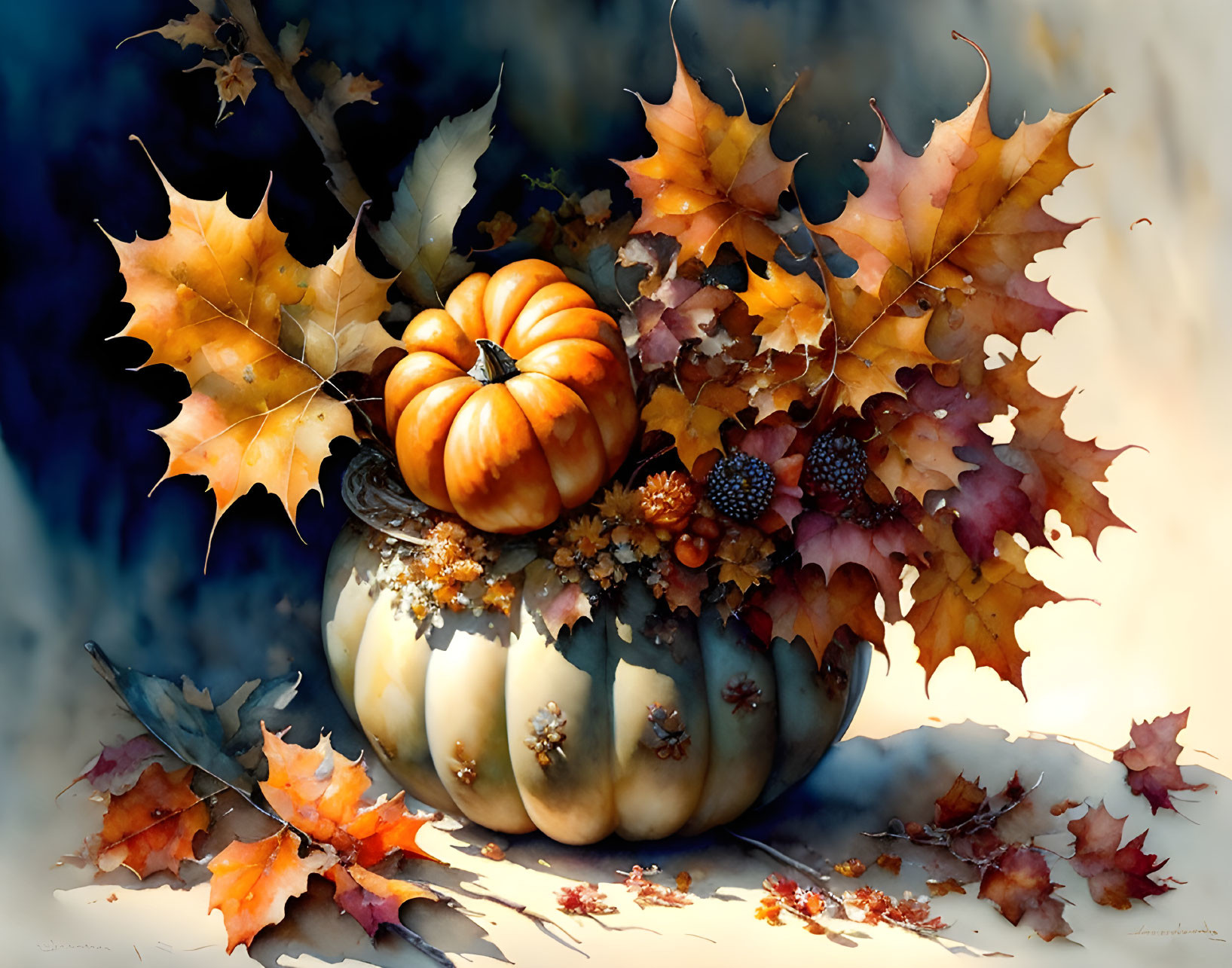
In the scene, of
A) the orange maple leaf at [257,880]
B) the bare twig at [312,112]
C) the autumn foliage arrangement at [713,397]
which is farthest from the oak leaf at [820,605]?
the bare twig at [312,112]

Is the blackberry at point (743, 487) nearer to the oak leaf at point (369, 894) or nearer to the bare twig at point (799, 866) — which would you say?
the bare twig at point (799, 866)

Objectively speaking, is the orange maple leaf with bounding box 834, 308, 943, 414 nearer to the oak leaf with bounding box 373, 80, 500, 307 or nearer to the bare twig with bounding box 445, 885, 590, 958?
the oak leaf with bounding box 373, 80, 500, 307

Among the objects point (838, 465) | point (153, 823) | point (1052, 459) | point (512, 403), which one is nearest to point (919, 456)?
point (838, 465)

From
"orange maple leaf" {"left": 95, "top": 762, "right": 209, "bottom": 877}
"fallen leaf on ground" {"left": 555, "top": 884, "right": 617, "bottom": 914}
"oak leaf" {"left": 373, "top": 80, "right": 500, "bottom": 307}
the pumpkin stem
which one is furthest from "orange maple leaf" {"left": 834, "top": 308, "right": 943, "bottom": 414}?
"orange maple leaf" {"left": 95, "top": 762, "right": 209, "bottom": 877}

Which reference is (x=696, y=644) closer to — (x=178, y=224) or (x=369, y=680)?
(x=369, y=680)

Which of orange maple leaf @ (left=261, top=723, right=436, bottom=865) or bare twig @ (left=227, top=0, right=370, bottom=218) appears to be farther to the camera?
bare twig @ (left=227, top=0, right=370, bottom=218)
